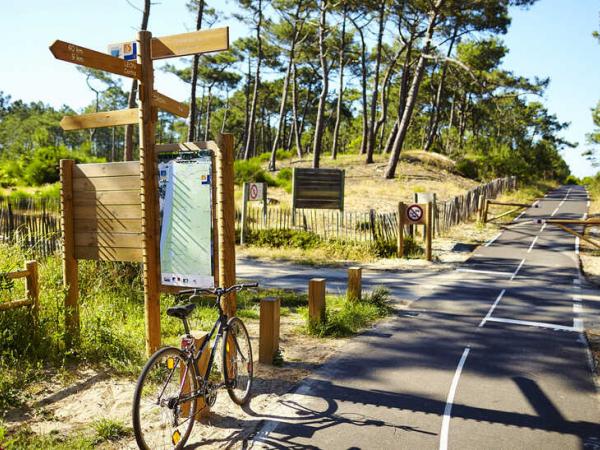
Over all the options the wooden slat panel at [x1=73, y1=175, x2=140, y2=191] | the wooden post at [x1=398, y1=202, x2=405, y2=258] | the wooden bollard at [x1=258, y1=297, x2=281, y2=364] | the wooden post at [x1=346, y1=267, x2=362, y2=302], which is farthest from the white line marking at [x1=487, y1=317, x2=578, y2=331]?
the wooden post at [x1=398, y1=202, x2=405, y2=258]

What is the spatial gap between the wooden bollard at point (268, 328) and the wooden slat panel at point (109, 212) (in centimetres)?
177

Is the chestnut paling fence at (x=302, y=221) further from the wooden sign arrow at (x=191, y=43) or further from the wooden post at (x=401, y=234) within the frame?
the wooden sign arrow at (x=191, y=43)

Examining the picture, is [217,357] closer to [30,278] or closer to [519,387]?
[30,278]

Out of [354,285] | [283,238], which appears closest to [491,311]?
[354,285]

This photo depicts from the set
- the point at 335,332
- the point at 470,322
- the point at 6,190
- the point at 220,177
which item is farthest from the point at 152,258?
the point at 6,190

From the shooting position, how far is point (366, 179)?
30.9 metres

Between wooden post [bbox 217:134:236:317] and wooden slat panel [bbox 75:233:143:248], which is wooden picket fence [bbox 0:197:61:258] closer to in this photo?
wooden slat panel [bbox 75:233:143:248]

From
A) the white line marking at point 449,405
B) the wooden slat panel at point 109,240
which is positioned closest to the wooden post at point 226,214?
the wooden slat panel at point 109,240

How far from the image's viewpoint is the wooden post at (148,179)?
5.35m

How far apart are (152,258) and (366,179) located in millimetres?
26295

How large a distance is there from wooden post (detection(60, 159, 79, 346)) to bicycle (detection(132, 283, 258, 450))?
155 centimetres

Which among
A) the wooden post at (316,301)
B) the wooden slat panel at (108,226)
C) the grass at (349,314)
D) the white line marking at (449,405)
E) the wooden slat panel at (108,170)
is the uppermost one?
the wooden slat panel at (108,170)

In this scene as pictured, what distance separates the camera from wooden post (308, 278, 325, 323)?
7191 mm

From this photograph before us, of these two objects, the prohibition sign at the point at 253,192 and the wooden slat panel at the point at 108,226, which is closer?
the wooden slat panel at the point at 108,226
